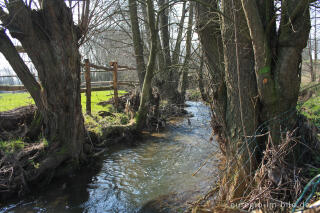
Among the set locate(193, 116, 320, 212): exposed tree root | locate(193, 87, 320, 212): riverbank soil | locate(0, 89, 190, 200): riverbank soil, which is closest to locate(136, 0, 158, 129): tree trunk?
locate(0, 89, 190, 200): riverbank soil

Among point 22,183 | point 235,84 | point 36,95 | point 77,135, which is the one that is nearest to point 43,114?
point 36,95

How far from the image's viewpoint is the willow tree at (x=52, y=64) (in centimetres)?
488

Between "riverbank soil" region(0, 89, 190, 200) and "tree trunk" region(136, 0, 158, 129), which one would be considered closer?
"riverbank soil" region(0, 89, 190, 200)

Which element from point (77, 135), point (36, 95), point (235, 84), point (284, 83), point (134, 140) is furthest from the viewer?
point (134, 140)

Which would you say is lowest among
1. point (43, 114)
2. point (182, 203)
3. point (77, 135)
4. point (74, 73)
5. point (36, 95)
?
point (182, 203)

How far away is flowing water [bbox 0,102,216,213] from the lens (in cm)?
445

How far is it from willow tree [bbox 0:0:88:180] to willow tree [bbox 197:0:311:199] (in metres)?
3.20

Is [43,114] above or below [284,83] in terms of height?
below

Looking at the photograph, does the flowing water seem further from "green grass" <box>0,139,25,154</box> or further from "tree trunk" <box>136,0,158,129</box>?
"tree trunk" <box>136,0,158,129</box>

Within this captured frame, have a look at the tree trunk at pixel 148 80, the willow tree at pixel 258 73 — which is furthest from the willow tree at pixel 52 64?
the willow tree at pixel 258 73

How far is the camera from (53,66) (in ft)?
17.0

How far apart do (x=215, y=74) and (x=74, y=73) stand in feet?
9.96

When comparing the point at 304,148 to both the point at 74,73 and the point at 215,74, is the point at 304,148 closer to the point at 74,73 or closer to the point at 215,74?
the point at 215,74

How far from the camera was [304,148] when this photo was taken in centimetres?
383
